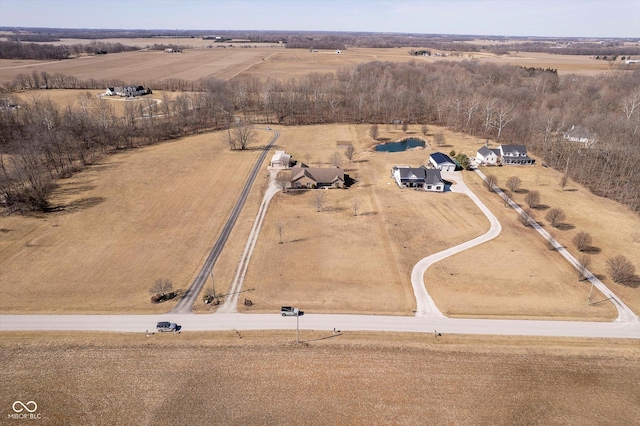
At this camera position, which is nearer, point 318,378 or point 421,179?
point 318,378

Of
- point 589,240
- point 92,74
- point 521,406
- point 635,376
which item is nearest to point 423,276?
point 521,406

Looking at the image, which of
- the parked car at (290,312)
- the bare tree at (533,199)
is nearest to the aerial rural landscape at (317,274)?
the parked car at (290,312)

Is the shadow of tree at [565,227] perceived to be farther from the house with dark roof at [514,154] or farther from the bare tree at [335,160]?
the bare tree at [335,160]

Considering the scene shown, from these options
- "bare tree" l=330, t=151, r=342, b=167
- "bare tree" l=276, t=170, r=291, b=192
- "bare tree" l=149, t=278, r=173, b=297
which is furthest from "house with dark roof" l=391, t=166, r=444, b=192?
"bare tree" l=149, t=278, r=173, b=297

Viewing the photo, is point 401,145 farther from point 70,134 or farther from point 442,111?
point 70,134

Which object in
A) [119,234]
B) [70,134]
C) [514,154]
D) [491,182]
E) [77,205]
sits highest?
[70,134]

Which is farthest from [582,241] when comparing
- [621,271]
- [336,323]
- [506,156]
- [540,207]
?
[336,323]

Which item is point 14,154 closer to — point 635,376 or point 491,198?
point 491,198
